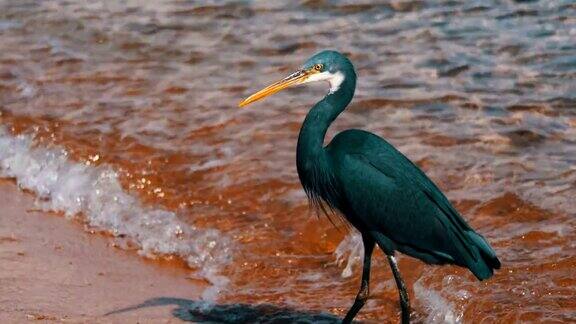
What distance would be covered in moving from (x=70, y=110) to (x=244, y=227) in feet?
7.10

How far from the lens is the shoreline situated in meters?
5.42

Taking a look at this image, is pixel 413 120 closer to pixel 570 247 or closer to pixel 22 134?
pixel 570 247

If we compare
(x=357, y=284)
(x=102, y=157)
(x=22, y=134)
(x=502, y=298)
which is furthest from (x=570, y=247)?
(x=22, y=134)

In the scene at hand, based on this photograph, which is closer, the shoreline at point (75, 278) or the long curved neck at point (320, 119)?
the long curved neck at point (320, 119)

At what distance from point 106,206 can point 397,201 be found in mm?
2239

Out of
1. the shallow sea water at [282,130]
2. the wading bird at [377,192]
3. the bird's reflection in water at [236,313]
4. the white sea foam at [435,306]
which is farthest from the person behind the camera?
the shallow sea water at [282,130]

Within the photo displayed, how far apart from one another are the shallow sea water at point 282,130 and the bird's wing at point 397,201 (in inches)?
18.7

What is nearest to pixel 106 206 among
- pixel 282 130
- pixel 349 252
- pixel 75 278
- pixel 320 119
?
pixel 75 278

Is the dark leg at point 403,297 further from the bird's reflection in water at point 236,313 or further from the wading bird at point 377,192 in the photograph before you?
the bird's reflection in water at point 236,313

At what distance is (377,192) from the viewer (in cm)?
508

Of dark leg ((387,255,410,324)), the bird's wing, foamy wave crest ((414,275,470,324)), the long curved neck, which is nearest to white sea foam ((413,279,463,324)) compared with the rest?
foamy wave crest ((414,275,470,324))

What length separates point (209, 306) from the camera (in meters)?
5.60

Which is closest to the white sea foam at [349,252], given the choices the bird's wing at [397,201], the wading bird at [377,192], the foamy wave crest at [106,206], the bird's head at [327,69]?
the foamy wave crest at [106,206]

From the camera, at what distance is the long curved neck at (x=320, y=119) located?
5.22m
